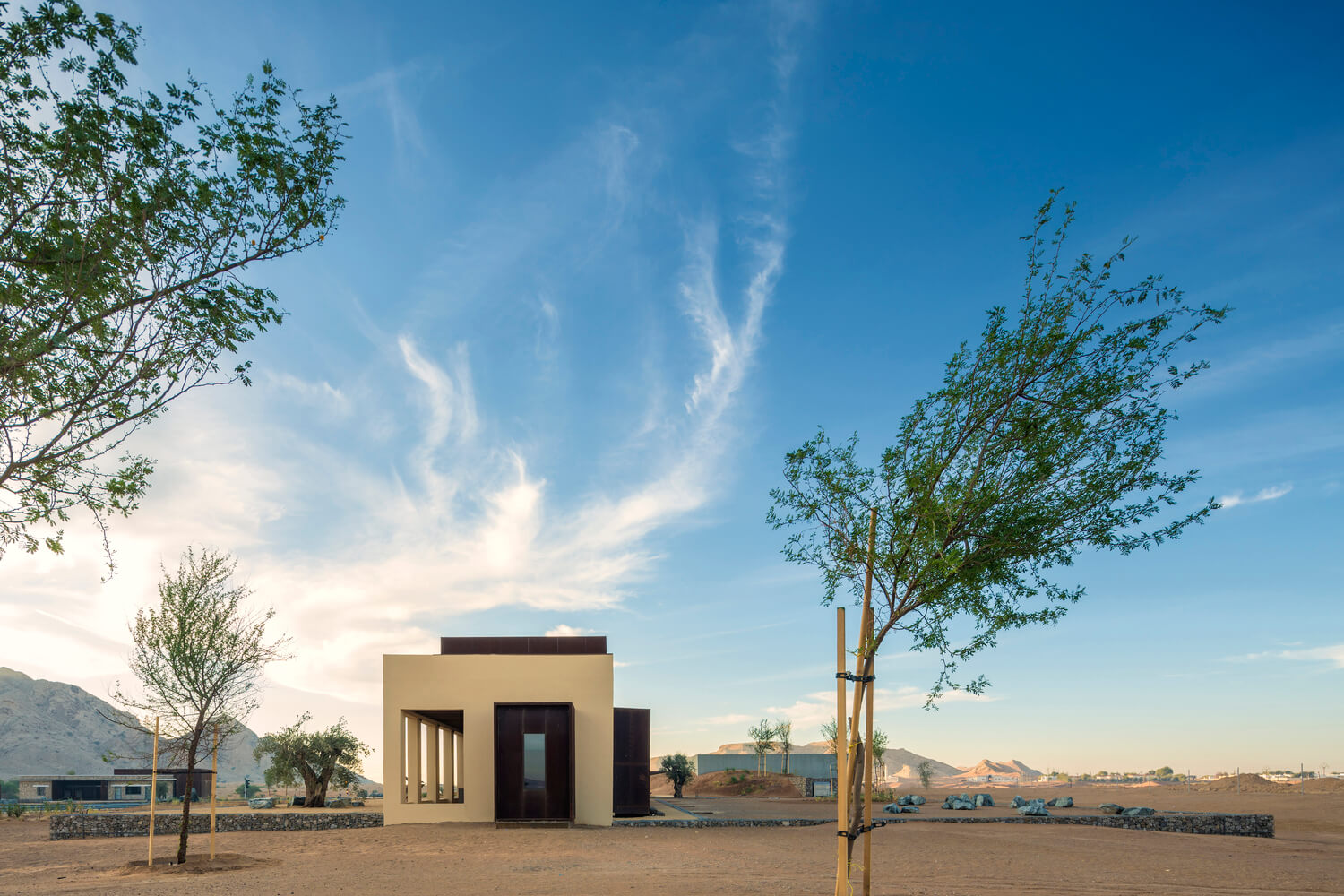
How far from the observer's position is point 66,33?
7.53m

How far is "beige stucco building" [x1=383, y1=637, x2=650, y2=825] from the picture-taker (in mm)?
20406

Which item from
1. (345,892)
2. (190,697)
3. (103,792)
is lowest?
(103,792)

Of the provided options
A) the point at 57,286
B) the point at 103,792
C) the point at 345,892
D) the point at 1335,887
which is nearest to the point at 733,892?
the point at 345,892

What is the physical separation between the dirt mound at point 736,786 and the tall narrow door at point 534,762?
2636 centimetres

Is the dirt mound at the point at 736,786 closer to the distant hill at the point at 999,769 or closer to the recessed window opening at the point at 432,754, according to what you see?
the recessed window opening at the point at 432,754

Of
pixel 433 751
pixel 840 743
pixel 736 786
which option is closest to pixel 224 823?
pixel 433 751

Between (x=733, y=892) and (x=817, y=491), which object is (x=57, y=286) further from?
(x=733, y=892)

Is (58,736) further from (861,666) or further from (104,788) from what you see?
(861,666)

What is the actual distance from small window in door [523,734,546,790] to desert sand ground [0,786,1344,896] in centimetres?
135

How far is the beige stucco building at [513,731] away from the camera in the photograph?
20406 millimetres

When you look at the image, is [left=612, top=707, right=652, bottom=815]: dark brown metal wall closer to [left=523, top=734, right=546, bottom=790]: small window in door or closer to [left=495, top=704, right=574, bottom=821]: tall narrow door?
[left=495, top=704, right=574, bottom=821]: tall narrow door

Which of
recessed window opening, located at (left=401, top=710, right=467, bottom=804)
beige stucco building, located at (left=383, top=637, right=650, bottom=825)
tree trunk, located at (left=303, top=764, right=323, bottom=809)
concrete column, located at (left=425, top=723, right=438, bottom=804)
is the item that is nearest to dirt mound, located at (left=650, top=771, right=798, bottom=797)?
recessed window opening, located at (left=401, top=710, right=467, bottom=804)

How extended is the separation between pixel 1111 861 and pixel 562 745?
11.9m

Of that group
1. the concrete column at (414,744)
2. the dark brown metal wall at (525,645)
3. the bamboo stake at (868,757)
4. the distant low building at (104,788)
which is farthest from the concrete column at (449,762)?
the bamboo stake at (868,757)
